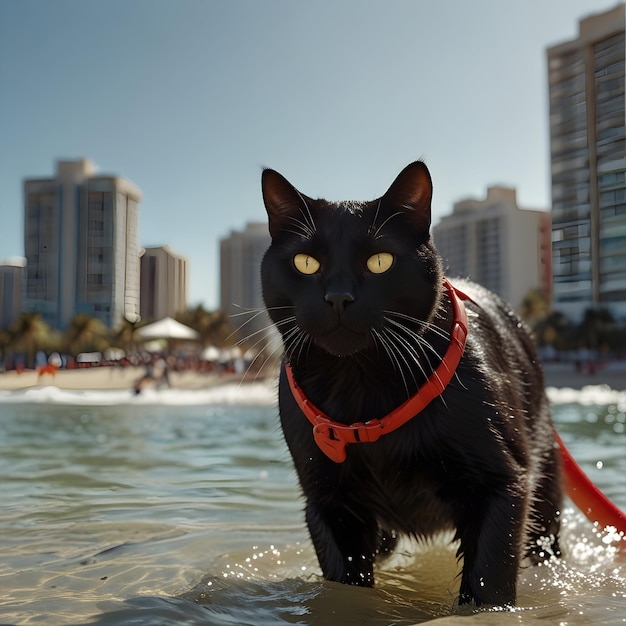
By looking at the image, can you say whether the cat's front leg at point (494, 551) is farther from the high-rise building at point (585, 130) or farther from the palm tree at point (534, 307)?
the palm tree at point (534, 307)

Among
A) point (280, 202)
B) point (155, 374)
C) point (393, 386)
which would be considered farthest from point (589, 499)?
point (155, 374)

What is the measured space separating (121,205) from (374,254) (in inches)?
209

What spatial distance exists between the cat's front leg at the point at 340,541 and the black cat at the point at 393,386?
0.01m

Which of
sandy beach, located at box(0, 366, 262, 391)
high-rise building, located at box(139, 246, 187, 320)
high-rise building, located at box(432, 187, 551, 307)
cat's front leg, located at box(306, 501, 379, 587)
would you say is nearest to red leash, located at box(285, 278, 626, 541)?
cat's front leg, located at box(306, 501, 379, 587)

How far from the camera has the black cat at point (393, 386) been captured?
1894 millimetres

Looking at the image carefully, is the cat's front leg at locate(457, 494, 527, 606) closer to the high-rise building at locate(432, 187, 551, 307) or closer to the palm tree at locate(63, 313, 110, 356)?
the palm tree at locate(63, 313, 110, 356)

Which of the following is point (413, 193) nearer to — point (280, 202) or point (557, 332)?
point (280, 202)

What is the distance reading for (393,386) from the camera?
1953 millimetres

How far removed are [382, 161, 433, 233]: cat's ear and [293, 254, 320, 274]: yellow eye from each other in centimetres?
28

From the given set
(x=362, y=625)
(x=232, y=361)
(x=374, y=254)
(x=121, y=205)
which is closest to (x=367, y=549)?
(x=362, y=625)

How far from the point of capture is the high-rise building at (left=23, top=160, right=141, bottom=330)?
498 cm

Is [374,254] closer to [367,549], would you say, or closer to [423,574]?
[367,549]

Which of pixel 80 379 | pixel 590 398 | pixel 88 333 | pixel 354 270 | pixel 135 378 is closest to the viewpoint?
pixel 354 270

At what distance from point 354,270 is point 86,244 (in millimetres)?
4910
